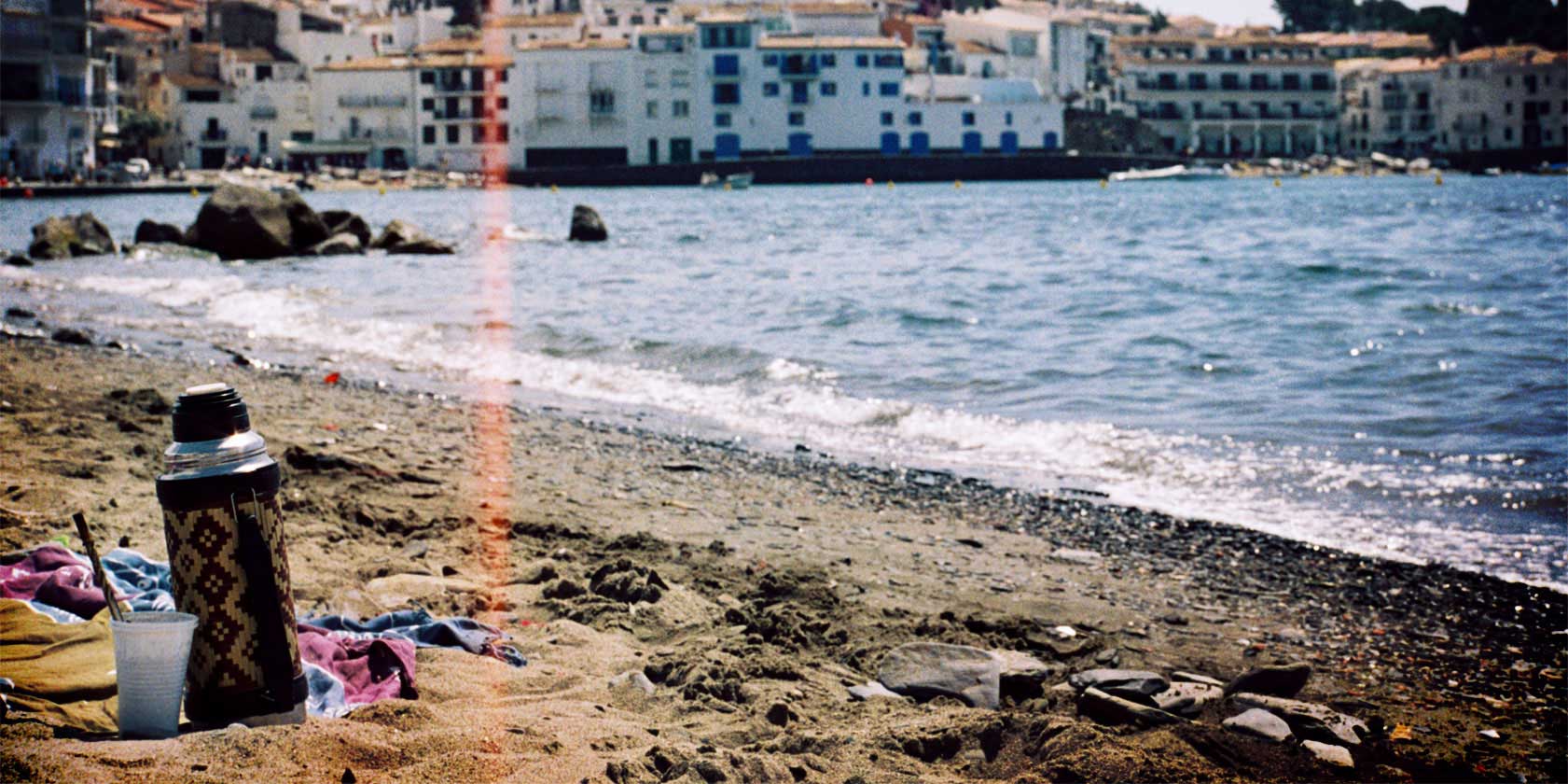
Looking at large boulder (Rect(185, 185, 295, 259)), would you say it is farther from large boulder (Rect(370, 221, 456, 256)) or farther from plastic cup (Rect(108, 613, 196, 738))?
plastic cup (Rect(108, 613, 196, 738))

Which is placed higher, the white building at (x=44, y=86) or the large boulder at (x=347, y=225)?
the white building at (x=44, y=86)

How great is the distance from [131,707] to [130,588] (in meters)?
1.39

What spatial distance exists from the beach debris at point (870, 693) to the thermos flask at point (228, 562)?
66.1 inches

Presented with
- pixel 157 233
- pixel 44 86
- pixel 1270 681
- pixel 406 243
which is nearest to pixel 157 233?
pixel 157 233

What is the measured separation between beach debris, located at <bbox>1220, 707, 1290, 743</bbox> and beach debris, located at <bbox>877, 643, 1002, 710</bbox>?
662mm

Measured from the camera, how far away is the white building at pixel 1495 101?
9838cm

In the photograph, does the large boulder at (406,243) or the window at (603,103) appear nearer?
the large boulder at (406,243)

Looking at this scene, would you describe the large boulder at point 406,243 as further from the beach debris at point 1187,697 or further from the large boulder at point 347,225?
the beach debris at point 1187,697

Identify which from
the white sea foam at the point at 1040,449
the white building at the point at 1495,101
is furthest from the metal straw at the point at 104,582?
the white building at the point at 1495,101

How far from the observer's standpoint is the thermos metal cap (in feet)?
10.2

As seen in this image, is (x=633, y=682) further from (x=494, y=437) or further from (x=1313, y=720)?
(x=494, y=437)

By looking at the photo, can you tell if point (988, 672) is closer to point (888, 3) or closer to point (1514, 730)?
point (1514, 730)

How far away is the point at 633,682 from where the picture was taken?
427cm

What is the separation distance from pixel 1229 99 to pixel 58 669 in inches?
4174
